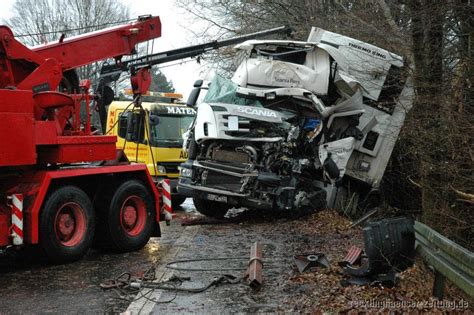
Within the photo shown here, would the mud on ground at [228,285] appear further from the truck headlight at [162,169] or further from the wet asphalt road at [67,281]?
the truck headlight at [162,169]

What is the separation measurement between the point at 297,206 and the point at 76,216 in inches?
177

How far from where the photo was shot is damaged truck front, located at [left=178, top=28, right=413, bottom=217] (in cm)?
1103

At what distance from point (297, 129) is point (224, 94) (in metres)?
1.61

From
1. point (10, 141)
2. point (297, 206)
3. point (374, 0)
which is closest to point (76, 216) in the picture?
point (10, 141)

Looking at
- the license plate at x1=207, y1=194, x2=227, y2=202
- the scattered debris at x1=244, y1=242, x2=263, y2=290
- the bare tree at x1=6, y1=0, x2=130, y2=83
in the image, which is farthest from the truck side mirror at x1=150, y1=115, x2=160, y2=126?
the bare tree at x1=6, y1=0, x2=130, y2=83

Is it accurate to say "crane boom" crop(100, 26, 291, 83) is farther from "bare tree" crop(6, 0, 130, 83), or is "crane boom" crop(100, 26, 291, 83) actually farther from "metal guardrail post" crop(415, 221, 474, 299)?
"bare tree" crop(6, 0, 130, 83)

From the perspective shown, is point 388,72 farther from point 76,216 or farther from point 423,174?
point 76,216

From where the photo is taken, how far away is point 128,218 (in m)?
9.12

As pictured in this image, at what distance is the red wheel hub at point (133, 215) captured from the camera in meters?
9.03

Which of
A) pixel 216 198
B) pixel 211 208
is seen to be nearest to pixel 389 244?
pixel 216 198

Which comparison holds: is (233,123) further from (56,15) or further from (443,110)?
(56,15)

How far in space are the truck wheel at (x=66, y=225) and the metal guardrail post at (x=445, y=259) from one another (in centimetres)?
457

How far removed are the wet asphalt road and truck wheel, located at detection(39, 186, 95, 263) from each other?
0.71ft

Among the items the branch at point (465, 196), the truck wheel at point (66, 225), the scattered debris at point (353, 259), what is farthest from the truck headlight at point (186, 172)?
the branch at point (465, 196)
